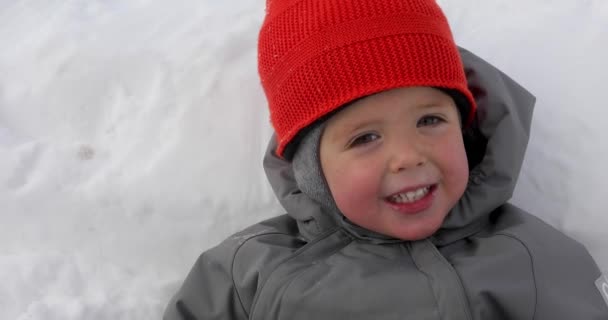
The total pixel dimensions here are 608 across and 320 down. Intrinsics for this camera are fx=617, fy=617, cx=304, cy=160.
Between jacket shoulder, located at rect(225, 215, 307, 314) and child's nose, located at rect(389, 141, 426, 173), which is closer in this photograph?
child's nose, located at rect(389, 141, 426, 173)

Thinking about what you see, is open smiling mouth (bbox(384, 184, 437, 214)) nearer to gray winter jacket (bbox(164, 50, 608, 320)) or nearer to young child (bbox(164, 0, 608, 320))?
young child (bbox(164, 0, 608, 320))

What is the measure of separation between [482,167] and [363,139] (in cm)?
39

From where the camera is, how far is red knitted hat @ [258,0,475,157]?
57.8 inches

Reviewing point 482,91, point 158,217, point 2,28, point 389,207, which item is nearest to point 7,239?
point 158,217

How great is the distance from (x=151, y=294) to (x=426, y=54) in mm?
1044

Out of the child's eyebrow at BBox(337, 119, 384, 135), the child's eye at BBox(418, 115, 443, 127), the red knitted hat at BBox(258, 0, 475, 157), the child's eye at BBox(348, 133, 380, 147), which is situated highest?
the red knitted hat at BBox(258, 0, 475, 157)

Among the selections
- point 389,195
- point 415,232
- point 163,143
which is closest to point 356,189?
point 389,195

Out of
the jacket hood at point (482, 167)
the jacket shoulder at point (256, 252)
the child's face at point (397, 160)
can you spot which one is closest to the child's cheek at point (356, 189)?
the child's face at point (397, 160)

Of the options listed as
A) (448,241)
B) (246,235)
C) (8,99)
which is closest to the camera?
(448,241)

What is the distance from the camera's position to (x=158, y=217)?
1.93 metres

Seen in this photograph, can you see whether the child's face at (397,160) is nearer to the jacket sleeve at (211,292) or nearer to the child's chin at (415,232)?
the child's chin at (415,232)

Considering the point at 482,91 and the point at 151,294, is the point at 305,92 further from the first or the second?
the point at 151,294

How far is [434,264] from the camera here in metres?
1.54

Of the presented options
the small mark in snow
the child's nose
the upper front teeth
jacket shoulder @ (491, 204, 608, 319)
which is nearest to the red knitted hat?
the child's nose
